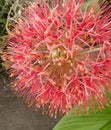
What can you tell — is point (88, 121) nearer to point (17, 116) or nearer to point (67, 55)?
point (67, 55)

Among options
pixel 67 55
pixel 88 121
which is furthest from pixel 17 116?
pixel 67 55

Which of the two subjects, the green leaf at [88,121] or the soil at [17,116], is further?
the soil at [17,116]

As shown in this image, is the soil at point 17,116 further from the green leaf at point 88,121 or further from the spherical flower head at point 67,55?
the spherical flower head at point 67,55

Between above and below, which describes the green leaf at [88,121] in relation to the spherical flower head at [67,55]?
below

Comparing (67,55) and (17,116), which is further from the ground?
(67,55)

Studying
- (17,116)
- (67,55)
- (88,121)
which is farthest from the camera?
(17,116)

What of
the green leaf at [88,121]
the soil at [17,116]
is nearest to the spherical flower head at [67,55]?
the green leaf at [88,121]
